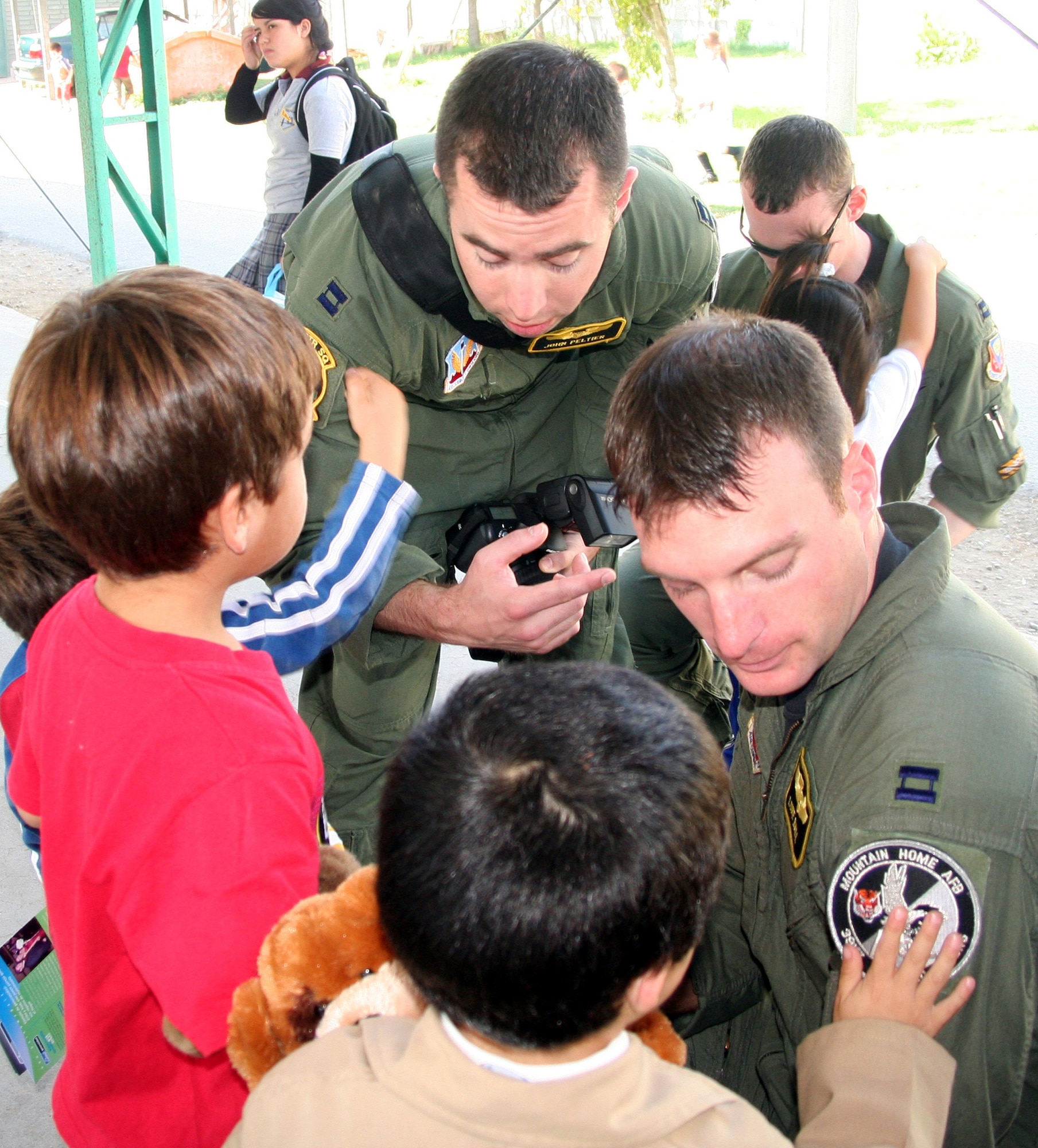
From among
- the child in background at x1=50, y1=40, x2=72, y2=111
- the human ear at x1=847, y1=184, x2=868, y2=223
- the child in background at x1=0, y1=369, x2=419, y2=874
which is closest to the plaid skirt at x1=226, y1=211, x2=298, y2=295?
the human ear at x1=847, y1=184, x2=868, y2=223

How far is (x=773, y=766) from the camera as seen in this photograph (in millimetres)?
1611

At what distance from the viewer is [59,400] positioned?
1.12m

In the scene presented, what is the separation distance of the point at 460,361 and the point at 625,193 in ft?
1.58

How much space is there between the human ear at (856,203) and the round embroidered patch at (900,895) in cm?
210

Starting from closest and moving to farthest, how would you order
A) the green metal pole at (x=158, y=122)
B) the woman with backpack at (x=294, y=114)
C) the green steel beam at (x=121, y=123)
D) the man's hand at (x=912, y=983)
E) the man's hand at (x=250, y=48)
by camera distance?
the man's hand at (x=912, y=983)
the woman with backpack at (x=294, y=114)
the green steel beam at (x=121, y=123)
the man's hand at (x=250, y=48)
the green metal pole at (x=158, y=122)

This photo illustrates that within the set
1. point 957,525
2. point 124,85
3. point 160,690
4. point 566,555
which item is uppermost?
point 160,690

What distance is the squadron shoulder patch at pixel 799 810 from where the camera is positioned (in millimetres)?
1453

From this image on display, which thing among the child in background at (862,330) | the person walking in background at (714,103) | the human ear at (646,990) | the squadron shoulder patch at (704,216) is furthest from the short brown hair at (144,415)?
the person walking in background at (714,103)

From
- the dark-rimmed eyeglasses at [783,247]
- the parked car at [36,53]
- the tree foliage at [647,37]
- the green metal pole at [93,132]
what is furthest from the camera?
the parked car at [36,53]

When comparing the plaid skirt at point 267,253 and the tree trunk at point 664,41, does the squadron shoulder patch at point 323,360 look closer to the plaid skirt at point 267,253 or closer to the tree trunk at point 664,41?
the plaid skirt at point 267,253

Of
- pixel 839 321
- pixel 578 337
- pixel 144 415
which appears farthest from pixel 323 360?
pixel 144 415

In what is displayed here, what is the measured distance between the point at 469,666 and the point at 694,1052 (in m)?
1.67

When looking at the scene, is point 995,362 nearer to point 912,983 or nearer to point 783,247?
point 783,247

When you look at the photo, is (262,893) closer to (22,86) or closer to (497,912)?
(497,912)
